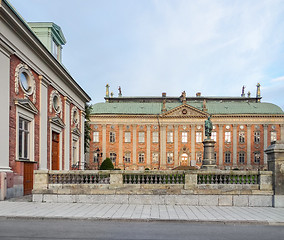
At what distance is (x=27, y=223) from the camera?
958 centimetres

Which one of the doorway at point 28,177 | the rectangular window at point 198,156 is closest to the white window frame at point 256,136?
the rectangular window at point 198,156

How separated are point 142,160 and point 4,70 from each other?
50.5 meters

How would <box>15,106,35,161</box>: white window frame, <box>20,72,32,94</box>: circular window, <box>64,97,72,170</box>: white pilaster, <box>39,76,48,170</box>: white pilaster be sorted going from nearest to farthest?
<box>15,106,35,161</box>: white window frame
<box>20,72,32,94</box>: circular window
<box>39,76,48,170</box>: white pilaster
<box>64,97,72,170</box>: white pilaster

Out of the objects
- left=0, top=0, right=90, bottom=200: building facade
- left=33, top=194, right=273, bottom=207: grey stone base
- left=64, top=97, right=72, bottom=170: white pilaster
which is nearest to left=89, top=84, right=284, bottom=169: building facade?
left=0, top=0, right=90, bottom=200: building facade

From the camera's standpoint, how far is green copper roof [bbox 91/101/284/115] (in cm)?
6438

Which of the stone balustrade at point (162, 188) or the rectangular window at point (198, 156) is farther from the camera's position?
the rectangular window at point (198, 156)

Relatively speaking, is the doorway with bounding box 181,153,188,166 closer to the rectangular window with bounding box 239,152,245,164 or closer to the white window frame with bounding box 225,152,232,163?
the white window frame with bounding box 225,152,232,163

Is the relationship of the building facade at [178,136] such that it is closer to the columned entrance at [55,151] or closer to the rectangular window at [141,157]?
the rectangular window at [141,157]

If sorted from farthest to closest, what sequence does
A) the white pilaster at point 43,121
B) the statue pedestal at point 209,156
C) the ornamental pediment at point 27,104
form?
the statue pedestal at point 209,156 → the white pilaster at point 43,121 → the ornamental pediment at point 27,104

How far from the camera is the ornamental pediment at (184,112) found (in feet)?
209

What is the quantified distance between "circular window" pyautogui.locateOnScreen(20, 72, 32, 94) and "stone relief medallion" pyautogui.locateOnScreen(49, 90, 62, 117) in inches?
155

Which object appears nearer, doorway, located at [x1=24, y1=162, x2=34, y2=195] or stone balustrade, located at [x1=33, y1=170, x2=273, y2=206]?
stone balustrade, located at [x1=33, y1=170, x2=273, y2=206]

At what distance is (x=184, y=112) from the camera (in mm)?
64188

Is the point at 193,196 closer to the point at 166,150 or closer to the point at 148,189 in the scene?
the point at 148,189
